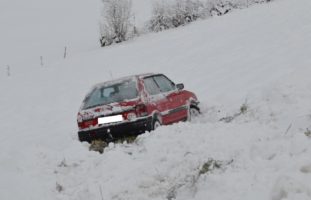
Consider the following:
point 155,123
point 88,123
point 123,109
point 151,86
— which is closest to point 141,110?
point 123,109

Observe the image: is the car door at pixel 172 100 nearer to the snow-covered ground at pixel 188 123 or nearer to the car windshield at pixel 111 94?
the snow-covered ground at pixel 188 123

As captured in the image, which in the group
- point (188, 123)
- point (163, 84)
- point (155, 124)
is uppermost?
point (163, 84)

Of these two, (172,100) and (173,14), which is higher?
(172,100)

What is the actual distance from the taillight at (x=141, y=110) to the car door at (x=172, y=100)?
1064mm

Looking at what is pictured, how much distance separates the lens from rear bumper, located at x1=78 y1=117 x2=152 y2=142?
9.17 meters

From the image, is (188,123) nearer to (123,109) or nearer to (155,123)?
(155,123)

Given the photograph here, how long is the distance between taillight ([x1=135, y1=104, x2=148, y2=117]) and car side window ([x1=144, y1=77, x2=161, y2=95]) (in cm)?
71

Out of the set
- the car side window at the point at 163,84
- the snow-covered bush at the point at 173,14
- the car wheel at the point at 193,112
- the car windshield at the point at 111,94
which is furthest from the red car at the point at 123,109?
the snow-covered bush at the point at 173,14

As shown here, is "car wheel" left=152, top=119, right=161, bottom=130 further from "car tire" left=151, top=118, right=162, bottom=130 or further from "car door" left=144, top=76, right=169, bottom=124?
"car door" left=144, top=76, right=169, bottom=124

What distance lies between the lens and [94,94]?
394 inches

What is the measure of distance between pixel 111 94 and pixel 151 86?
0.91m

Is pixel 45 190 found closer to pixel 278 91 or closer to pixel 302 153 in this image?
pixel 302 153

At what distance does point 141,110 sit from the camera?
9.28 metres

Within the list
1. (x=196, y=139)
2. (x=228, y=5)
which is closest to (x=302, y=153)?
(x=196, y=139)
